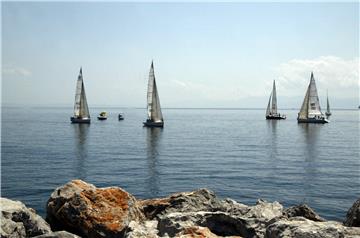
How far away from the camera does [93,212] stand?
9891mm

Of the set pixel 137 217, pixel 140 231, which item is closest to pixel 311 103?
→ pixel 137 217

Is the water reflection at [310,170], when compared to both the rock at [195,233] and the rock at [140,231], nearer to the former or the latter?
the rock at [140,231]

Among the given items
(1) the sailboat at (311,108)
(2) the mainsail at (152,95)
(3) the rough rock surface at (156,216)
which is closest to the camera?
(3) the rough rock surface at (156,216)

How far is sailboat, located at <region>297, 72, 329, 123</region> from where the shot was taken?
123m

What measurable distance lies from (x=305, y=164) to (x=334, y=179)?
999cm

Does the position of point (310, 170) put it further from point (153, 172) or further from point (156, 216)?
point (156, 216)

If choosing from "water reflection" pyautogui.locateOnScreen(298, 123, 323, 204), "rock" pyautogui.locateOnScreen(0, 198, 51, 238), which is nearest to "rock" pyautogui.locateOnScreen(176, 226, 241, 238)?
"rock" pyautogui.locateOnScreen(0, 198, 51, 238)

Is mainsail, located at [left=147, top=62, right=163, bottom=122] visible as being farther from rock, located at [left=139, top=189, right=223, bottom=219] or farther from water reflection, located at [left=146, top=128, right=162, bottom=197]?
rock, located at [left=139, top=189, right=223, bottom=219]

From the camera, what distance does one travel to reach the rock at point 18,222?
8578 mm

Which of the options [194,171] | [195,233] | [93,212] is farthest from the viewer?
[194,171]

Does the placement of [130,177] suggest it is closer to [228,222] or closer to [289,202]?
[289,202]

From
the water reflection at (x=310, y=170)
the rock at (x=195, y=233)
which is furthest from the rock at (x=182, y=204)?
the water reflection at (x=310, y=170)

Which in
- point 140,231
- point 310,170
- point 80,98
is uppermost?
point 80,98

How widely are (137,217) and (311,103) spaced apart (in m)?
122
